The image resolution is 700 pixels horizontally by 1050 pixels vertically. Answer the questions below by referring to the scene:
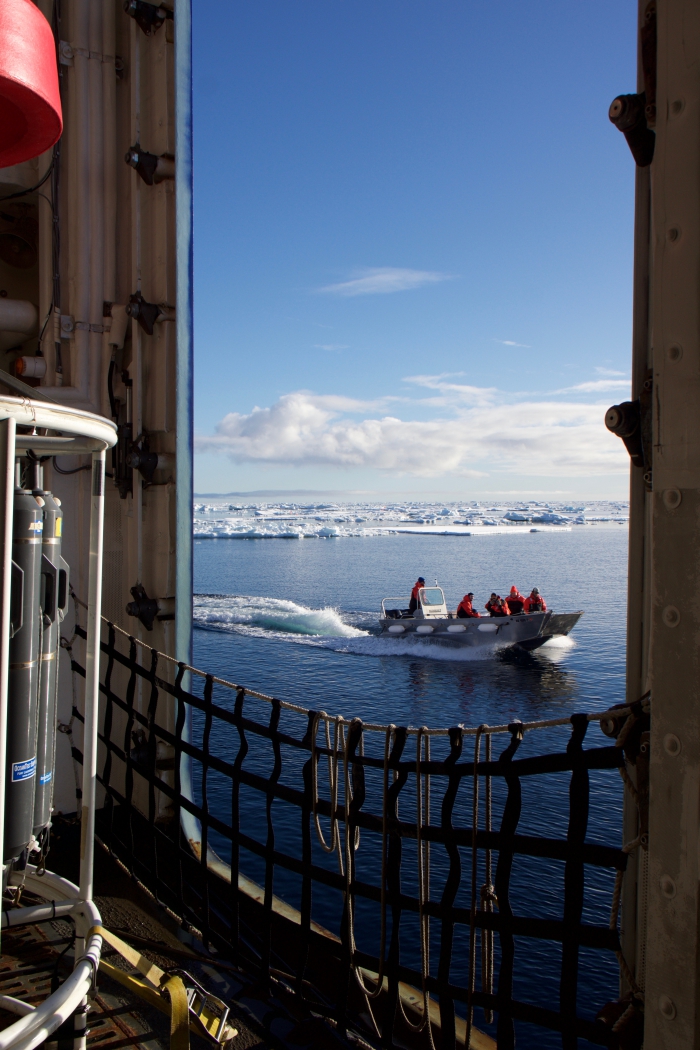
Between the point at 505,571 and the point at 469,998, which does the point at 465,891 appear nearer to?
the point at 469,998

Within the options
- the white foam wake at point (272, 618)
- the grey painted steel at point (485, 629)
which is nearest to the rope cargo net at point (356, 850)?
the grey painted steel at point (485, 629)

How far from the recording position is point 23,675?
2484mm

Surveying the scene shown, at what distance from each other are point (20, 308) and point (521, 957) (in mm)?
9648

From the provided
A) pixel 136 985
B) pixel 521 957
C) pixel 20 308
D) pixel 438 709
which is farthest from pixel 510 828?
pixel 438 709

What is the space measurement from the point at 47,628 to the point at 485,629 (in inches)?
1215

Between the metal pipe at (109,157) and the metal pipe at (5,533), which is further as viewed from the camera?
the metal pipe at (109,157)

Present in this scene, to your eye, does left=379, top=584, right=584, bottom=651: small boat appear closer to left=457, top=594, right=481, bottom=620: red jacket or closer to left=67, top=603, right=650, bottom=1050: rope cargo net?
left=457, top=594, right=481, bottom=620: red jacket

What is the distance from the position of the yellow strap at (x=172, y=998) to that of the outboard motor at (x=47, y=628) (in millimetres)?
518

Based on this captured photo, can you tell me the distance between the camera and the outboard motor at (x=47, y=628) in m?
2.65

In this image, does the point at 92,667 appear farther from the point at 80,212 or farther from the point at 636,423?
the point at 80,212

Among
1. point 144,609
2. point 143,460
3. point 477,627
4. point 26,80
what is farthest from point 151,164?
point 477,627

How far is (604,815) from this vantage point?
14391mm

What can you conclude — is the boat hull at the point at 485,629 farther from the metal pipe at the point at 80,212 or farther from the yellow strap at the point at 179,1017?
the yellow strap at the point at 179,1017

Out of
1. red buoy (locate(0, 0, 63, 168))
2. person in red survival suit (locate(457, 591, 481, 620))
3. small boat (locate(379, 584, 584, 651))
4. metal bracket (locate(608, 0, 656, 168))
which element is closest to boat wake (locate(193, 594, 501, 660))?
small boat (locate(379, 584, 584, 651))
